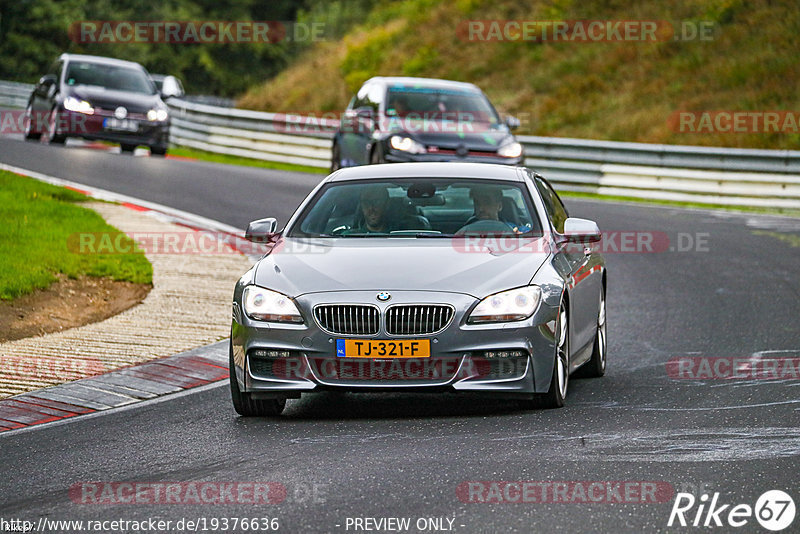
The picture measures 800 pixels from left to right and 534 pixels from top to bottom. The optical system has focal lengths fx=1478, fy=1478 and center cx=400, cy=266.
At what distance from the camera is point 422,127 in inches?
821

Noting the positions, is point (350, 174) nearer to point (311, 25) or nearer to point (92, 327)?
point (92, 327)

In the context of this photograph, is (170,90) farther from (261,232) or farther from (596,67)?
(261,232)

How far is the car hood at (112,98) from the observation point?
26.8 m

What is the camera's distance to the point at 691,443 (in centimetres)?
764

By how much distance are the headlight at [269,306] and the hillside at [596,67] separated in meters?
23.9

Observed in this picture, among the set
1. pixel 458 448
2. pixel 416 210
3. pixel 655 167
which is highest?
pixel 416 210

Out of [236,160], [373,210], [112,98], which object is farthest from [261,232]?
[236,160]

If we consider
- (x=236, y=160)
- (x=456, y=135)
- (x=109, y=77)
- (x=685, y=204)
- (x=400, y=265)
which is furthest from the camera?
(x=236, y=160)

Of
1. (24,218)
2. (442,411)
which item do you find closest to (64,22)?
(24,218)

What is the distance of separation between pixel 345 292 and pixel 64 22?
2016 inches

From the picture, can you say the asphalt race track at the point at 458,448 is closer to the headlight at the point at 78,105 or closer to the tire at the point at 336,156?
the tire at the point at 336,156

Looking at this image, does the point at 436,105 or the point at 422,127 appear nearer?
the point at 422,127

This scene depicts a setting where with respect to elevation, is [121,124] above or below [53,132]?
above

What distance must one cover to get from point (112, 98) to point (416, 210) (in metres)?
18.3
